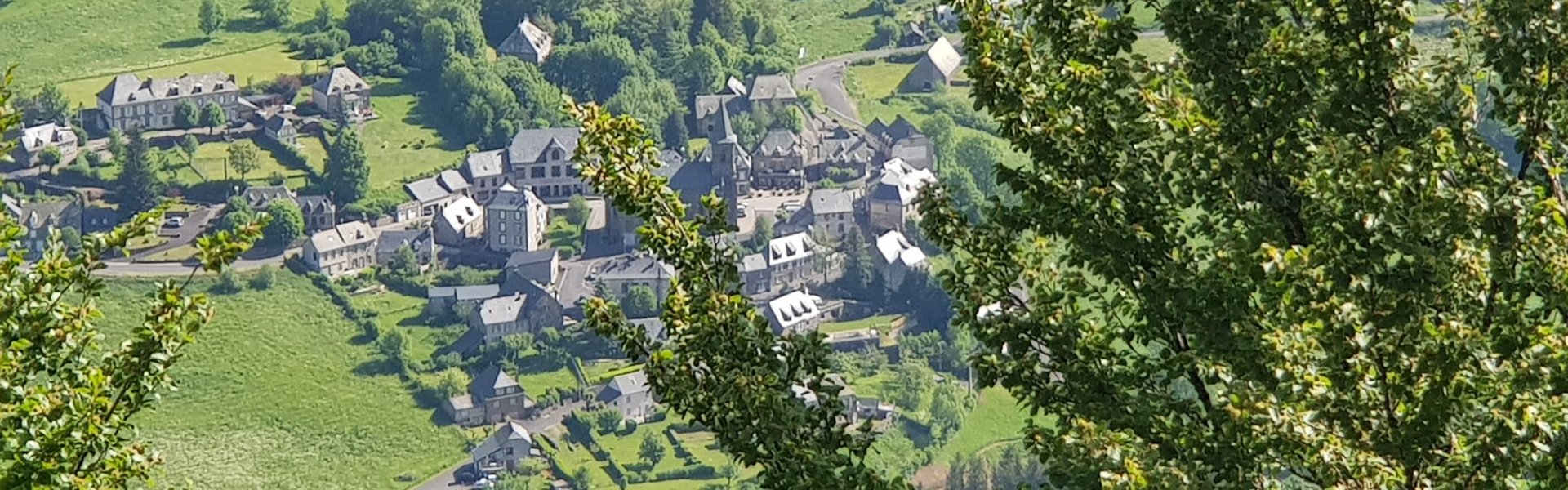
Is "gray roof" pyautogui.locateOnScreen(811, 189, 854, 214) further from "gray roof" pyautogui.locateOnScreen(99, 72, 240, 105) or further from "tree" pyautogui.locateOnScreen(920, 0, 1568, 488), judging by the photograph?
"tree" pyautogui.locateOnScreen(920, 0, 1568, 488)

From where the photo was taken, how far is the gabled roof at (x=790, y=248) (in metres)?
91.9

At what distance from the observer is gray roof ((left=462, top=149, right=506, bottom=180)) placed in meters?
102

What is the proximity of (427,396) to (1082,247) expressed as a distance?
226 ft

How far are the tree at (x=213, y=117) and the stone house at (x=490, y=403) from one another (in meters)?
31.5

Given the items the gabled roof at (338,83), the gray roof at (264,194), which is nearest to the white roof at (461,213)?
the gray roof at (264,194)

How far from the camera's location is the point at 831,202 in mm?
98375

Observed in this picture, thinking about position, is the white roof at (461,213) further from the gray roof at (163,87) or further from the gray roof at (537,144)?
the gray roof at (163,87)

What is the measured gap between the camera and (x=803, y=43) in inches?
4902

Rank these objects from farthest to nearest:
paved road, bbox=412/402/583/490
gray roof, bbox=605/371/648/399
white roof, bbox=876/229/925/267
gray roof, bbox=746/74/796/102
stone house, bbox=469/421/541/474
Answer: gray roof, bbox=746/74/796/102
white roof, bbox=876/229/925/267
gray roof, bbox=605/371/648/399
stone house, bbox=469/421/541/474
paved road, bbox=412/402/583/490

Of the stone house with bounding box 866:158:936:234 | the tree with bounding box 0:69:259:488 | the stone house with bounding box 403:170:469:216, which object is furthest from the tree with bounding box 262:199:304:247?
the tree with bounding box 0:69:259:488

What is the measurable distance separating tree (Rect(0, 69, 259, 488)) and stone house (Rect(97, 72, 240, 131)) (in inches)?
3763

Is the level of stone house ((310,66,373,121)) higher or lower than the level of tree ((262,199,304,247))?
higher

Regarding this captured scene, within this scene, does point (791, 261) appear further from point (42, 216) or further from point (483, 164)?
point (42, 216)

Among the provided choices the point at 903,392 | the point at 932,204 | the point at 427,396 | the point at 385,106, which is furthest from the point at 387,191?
the point at 932,204
